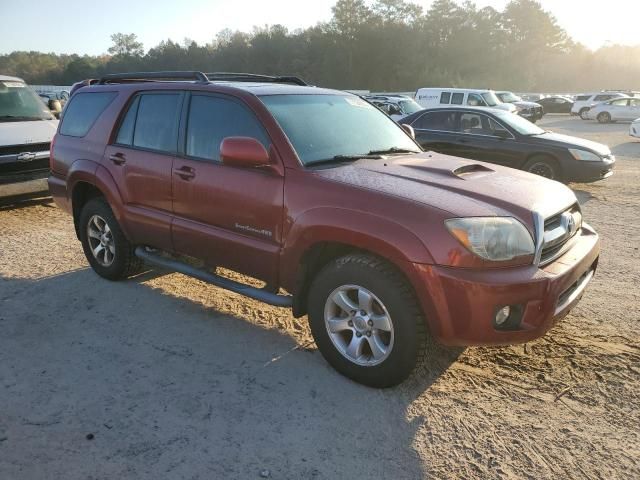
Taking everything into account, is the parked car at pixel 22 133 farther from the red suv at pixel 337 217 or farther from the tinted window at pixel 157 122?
the tinted window at pixel 157 122

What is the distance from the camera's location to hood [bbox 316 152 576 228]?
2988mm

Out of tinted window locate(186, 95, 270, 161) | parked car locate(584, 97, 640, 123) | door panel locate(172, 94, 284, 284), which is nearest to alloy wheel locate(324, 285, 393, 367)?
door panel locate(172, 94, 284, 284)

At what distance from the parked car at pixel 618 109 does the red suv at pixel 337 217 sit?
28.6 meters

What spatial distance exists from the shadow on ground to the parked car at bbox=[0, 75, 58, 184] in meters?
3.73

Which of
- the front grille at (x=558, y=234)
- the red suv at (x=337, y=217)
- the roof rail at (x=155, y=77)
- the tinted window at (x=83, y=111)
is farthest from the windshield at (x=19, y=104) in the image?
the front grille at (x=558, y=234)

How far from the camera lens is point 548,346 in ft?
12.2

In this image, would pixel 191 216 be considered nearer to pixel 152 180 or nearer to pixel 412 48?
pixel 152 180

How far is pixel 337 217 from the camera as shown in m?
3.11

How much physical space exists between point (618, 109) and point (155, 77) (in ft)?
98.1

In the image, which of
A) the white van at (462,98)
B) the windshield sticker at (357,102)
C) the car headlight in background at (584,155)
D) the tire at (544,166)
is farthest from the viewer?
the white van at (462,98)

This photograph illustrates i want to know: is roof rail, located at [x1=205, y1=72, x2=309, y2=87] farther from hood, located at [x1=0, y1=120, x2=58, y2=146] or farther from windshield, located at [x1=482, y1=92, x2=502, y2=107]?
windshield, located at [x1=482, y1=92, x2=502, y2=107]

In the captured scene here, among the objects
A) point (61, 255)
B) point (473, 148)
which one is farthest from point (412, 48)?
point (61, 255)

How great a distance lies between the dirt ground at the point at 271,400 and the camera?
258 cm

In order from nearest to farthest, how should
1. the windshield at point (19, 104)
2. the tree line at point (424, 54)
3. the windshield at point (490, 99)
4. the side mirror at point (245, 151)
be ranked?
the side mirror at point (245, 151) < the windshield at point (19, 104) < the windshield at point (490, 99) < the tree line at point (424, 54)
